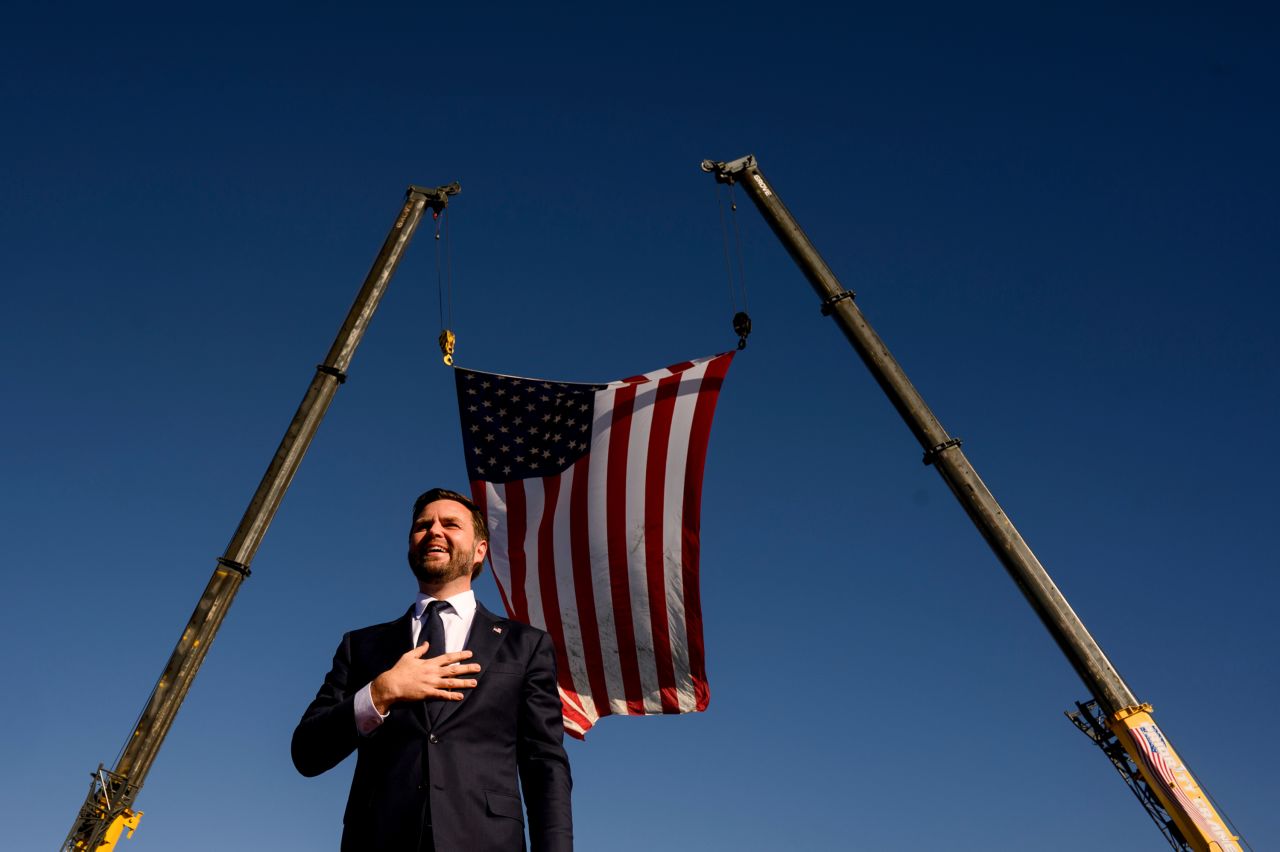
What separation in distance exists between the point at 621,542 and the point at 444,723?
632 centimetres

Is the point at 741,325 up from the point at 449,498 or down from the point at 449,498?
up

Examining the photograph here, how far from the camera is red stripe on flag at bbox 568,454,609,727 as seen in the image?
970 centimetres

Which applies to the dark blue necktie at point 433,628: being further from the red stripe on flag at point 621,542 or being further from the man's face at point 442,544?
the red stripe on flag at point 621,542

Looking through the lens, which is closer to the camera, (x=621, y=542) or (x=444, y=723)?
(x=444, y=723)

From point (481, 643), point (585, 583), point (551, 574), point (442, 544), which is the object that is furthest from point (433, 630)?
point (551, 574)

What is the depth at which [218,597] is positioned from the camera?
31.8ft

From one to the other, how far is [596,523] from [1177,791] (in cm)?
565

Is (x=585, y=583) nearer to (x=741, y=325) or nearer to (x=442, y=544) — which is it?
(x=741, y=325)

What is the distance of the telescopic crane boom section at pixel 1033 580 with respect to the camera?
9047mm

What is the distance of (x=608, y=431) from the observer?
10.5 metres

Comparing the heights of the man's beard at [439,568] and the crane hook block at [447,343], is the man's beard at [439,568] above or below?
below

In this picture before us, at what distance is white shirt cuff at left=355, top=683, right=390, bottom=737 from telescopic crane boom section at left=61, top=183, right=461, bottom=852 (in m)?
6.57

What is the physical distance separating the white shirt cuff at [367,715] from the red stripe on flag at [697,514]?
619 cm

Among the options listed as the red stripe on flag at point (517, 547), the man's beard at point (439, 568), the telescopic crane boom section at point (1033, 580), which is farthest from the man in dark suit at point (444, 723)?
the telescopic crane boom section at point (1033, 580)
